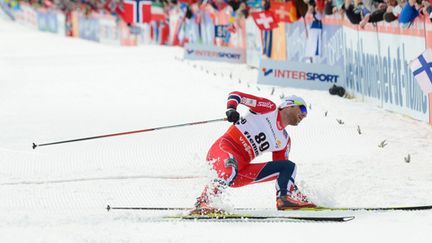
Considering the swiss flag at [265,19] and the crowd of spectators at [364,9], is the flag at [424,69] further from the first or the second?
the swiss flag at [265,19]

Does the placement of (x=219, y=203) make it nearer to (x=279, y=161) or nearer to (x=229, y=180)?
(x=229, y=180)

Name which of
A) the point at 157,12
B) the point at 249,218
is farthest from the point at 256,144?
the point at 157,12

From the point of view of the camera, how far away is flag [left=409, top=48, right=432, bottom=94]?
9562 millimetres

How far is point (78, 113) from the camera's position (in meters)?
14.4

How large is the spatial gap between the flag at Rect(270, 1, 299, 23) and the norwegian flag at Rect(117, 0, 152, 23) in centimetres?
1096

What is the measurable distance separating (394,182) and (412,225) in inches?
97.2

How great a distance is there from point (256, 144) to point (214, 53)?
18007mm

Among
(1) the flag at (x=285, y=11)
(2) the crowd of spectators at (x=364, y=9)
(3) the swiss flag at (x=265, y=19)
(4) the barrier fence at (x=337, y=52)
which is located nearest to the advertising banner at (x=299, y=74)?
(4) the barrier fence at (x=337, y=52)

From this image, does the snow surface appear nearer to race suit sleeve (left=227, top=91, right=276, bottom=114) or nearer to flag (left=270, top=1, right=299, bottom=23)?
race suit sleeve (left=227, top=91, right=276, bottom=114)

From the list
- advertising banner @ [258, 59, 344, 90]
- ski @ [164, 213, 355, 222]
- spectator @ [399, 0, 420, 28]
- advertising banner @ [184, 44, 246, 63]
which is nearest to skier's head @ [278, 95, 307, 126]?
ski @ [164, 213, 355, 222]

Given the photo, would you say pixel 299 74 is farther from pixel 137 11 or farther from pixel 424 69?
pixel 137 11

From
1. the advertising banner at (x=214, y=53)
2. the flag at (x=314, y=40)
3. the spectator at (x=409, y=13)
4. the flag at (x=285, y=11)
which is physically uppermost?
the spectator at (x=409, y=13)

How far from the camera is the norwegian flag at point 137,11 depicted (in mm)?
29938

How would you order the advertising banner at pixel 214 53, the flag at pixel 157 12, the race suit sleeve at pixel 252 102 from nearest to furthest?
the race suit sleeve at pixel 252 102, the advertising banner at pixel 214 53, the flag at pixel 157 12
